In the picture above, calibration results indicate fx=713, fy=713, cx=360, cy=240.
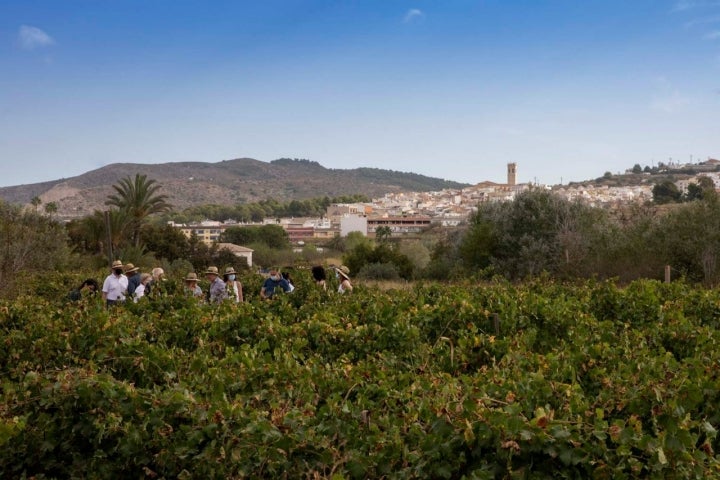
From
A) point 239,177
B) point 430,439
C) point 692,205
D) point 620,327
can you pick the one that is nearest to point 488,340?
point 620,327

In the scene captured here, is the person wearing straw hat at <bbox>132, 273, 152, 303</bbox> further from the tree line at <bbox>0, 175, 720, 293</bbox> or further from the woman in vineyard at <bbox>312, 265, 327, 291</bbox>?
the tree line at <bbox>0, 175, 720, 293</bbox>

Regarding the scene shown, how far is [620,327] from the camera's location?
798cm

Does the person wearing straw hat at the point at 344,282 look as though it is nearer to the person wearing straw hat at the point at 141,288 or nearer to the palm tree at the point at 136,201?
the person wearing straw hat at the point at 141,288

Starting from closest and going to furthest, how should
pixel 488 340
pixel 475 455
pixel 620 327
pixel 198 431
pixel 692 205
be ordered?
1. pixel 475 455
2. pixel 198 431
3. pixel 488 340
4. pixel 620 327
5. pixel 692 205

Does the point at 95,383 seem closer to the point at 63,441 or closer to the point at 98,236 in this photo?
the point at 63,441

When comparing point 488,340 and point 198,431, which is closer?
point 198,431

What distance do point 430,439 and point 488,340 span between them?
320cm

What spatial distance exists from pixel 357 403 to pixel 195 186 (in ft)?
523

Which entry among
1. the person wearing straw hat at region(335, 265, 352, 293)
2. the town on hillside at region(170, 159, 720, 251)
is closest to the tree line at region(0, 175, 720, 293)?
the person wearing straw hat at region(335, 265, 352, 293)

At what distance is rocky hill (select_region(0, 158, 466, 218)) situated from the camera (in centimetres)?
13788

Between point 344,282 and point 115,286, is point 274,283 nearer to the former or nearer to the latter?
point 344,282

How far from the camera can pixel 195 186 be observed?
15875cm

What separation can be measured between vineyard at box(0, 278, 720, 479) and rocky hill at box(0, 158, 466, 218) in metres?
117

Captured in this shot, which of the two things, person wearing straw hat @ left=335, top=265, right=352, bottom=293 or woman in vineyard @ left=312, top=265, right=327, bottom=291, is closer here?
person wearing straw hat @ left=335, top=265, right=352, bottom=293
